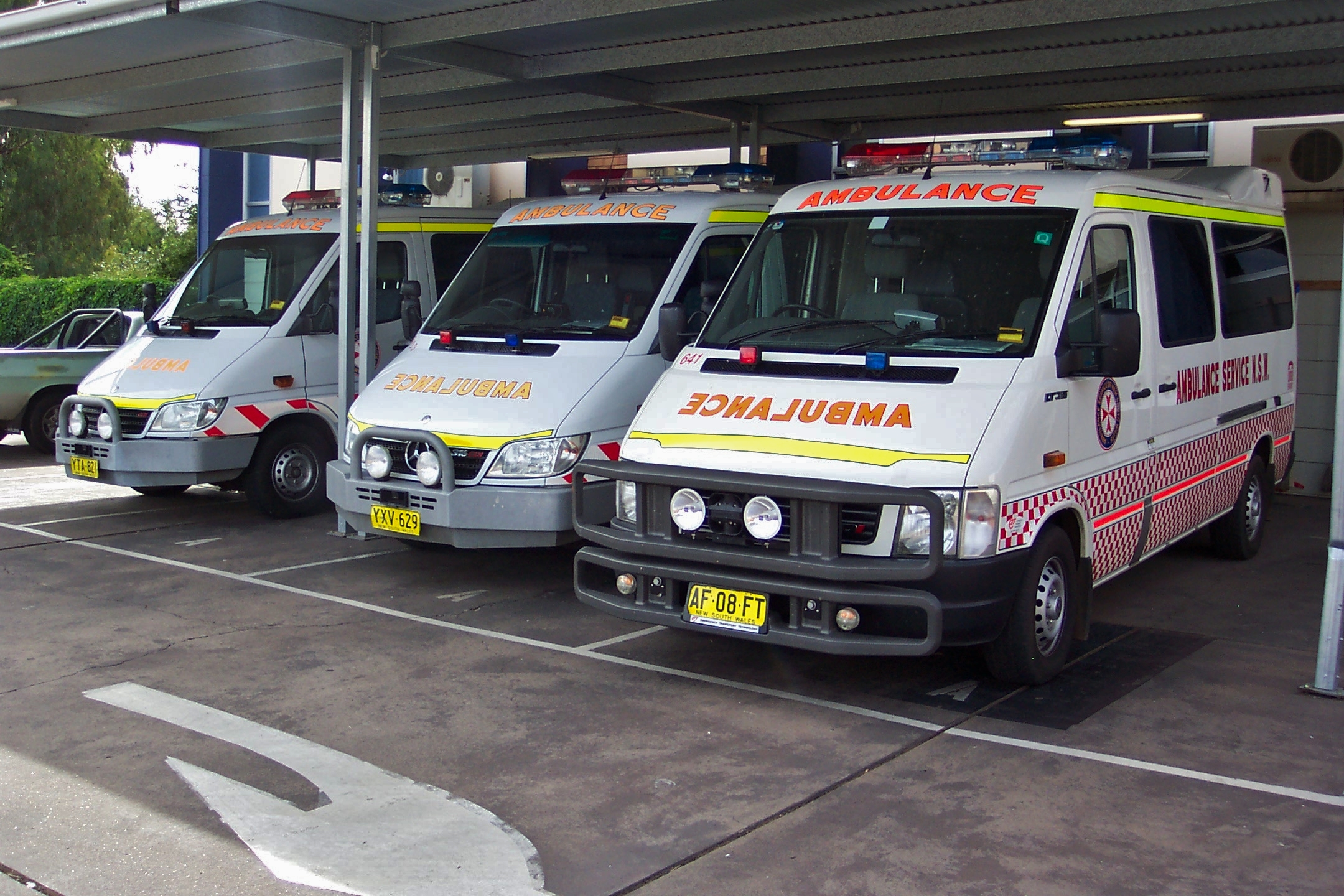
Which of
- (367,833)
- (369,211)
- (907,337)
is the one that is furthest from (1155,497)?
(369,211)

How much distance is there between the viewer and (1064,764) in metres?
5.21

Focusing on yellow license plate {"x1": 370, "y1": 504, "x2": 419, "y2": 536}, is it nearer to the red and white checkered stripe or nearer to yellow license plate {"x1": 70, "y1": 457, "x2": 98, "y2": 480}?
yellow license plate {"x1": 70, "y1": 457, "x2": 98, "y2": 480}

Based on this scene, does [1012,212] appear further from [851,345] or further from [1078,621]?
[1078,621]

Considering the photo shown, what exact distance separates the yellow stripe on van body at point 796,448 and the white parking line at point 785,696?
3.84 ft

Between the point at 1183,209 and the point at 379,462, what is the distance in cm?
475

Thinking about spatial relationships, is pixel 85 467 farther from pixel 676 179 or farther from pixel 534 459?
pixel 676 179

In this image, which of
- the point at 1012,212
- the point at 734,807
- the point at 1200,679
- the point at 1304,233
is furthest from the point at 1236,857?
the point at 1304,233

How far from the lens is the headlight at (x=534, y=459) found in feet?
23.9

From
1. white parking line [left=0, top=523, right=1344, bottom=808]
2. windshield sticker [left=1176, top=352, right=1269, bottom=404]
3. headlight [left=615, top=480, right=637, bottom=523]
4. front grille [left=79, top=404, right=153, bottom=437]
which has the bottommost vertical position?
white parking line [left=0, top=523, right=1344, bottom=808]

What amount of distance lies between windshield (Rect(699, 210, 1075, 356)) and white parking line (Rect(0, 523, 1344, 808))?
5.36 ft

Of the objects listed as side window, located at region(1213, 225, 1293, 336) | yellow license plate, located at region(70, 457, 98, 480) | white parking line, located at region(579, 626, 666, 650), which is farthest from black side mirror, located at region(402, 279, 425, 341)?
side window, located at region(1213, 225, 1293, 336)

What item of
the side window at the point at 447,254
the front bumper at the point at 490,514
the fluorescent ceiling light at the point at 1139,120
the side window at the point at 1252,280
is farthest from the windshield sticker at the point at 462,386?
the fluorescent ceiling light at the point at 1139,120

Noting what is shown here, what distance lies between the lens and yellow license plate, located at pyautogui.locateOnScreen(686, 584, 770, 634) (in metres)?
5.55

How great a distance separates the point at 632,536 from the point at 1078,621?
85.5 inches
